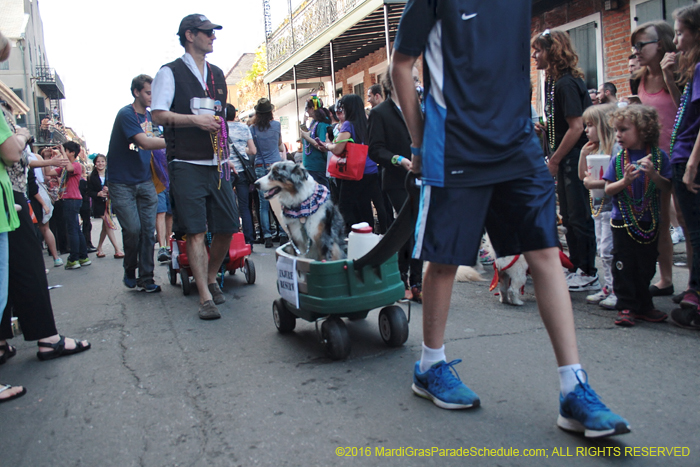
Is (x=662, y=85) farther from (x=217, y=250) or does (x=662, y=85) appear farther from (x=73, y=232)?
(x=73, y=232)

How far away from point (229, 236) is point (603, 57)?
837 cm

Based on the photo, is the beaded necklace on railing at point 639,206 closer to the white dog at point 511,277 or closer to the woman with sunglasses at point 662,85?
the woman with sunglasses at point 662,85

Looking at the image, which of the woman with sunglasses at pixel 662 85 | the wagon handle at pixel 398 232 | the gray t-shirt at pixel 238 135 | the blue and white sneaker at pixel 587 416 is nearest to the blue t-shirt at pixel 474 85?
the wagon handle at pixel 398 232

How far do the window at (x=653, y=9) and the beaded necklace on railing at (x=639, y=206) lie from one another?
598 cm

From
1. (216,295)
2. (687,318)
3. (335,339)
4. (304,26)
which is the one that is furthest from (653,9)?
(304,26)

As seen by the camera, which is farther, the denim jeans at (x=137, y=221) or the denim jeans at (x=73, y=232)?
the denim jeans at (x=73, y=232)

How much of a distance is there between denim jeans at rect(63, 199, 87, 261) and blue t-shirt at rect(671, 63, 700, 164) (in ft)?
28.1

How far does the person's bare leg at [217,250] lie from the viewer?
5484 millimetres

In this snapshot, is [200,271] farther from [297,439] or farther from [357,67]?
[357,67]

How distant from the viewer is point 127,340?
4.46m

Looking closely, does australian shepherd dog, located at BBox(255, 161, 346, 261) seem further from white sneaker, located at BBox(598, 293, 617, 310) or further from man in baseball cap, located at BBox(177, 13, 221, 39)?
white sneaker, located at BBox(598, 293, 617, 310)

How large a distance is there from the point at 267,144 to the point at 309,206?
4650mm

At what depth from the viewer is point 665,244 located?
4.67m

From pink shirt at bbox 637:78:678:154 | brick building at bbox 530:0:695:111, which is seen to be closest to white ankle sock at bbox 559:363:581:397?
pink shirt at bbox 637:78:678:154
